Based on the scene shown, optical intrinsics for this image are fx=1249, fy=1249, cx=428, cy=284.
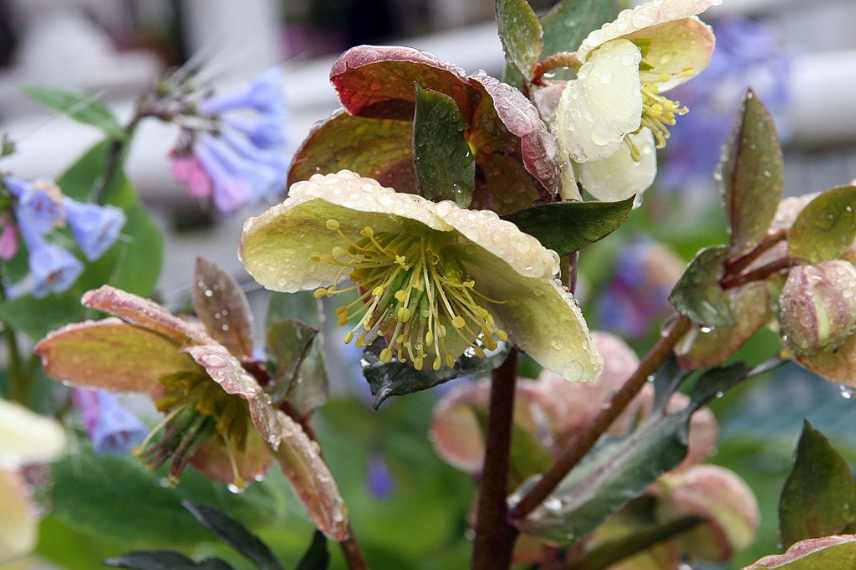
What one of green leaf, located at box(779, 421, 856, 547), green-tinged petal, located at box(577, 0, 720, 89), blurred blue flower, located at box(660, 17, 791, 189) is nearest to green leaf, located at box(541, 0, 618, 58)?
green-tinged petal, located at box(577, 0, 720, 89)

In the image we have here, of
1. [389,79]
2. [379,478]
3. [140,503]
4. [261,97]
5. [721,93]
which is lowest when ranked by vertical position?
[379,478]

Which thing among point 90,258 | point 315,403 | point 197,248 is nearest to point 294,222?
point 315,403

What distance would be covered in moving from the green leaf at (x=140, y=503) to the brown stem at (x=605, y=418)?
0.15 metres

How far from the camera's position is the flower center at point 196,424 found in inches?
15.3

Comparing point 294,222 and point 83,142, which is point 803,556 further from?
point 83,142

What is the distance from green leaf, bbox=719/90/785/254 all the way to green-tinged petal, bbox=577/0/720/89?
33 millimetres

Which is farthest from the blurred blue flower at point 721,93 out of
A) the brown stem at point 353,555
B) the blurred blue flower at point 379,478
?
the brown stem at point 353,555

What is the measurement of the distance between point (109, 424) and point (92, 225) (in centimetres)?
8

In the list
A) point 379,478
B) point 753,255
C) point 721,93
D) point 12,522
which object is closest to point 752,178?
point 753,255

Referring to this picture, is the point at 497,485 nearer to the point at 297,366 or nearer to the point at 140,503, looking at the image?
the point at 297,366

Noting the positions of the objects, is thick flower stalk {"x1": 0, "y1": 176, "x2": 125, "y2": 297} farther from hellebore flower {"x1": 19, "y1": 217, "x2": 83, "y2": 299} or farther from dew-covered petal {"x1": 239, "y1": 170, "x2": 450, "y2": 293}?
dew-covered petal {"x1": 239, "y1": 170, "x2": 450, "y2": 293}

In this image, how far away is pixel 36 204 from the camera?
0.48 metres

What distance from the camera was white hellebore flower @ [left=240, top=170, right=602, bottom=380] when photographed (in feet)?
1.01

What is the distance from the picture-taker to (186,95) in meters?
0.55
